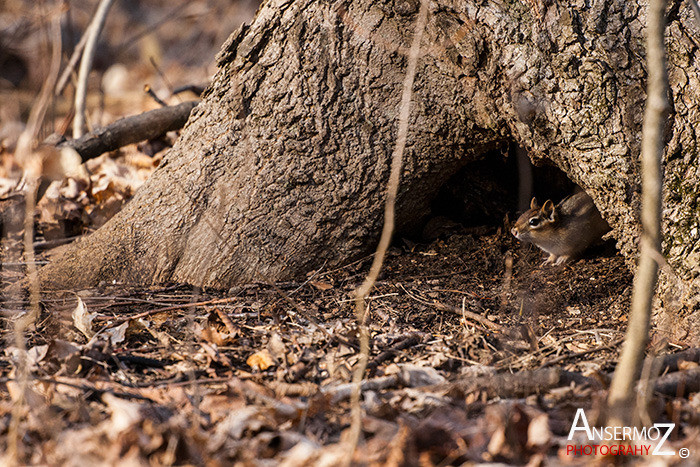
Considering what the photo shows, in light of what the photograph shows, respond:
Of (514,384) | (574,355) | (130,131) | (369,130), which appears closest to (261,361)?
(514,384)

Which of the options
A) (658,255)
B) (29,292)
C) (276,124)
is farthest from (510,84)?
(29,292)

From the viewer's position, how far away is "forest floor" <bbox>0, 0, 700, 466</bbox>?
2.01 m

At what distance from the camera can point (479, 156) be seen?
374 cm

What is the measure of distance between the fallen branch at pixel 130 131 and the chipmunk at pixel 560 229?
2785 mm

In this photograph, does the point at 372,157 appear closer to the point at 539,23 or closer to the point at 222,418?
the point at 539,23

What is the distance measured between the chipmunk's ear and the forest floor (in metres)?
0.30

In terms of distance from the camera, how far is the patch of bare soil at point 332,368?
2.02m

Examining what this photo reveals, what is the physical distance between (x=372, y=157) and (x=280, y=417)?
1.77 m

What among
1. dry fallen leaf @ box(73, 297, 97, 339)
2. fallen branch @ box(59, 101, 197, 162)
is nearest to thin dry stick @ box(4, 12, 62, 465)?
dry fallen leaf @ box(73, 297, 97, 339)

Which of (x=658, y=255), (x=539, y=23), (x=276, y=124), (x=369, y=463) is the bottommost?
(x=369, y=463)

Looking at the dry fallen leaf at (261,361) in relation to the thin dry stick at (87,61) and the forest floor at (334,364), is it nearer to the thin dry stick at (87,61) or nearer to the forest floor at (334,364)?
the forest floor at (334,364)

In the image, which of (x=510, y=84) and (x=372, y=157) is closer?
(x=510, y=84)

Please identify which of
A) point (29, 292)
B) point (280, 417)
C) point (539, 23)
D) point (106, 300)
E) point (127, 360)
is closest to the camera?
point (280, 417)

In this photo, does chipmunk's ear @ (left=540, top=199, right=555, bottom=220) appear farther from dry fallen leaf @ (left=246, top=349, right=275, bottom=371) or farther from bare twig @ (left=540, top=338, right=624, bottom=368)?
dry fallen leaf @ (left=246, top=349, right=275, bottom=371)
